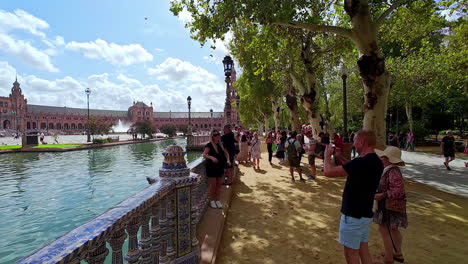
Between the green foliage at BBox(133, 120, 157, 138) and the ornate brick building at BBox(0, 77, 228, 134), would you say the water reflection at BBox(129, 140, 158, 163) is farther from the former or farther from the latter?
the ornate brick building at BBox(0, 77, 228, 134)

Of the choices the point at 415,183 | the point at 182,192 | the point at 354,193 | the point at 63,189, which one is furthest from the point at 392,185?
the point at 63,189

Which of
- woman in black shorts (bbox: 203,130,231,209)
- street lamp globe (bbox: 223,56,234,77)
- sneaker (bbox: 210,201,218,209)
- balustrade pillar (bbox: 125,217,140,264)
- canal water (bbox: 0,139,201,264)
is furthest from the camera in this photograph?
street lamp globe (bbox: 223,56,234,77)

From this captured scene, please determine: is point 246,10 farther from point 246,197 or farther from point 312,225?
point 312,225

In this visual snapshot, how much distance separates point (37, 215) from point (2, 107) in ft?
470

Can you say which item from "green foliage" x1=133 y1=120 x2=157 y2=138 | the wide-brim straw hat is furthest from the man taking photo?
"green foliage" x1=133 y1=120 x2=157 y2=138

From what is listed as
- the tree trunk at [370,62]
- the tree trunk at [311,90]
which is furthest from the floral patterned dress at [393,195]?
the tree trunk at [311,90]

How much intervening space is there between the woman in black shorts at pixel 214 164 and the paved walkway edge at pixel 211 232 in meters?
0.35

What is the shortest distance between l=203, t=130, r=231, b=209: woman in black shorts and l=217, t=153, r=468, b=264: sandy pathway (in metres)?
0.64

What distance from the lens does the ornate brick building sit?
4205 inches

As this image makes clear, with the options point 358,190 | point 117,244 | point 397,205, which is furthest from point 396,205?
point 117,244

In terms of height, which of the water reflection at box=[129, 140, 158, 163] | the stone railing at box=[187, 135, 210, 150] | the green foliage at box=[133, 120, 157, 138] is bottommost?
the water reflection at box=[129, 140, 158, 163]

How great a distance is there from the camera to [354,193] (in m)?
2.94

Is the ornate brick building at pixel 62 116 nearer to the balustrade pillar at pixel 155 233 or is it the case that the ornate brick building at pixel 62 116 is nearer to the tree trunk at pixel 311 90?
the tree trunk at pixel 311 90

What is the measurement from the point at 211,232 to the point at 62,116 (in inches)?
6080
